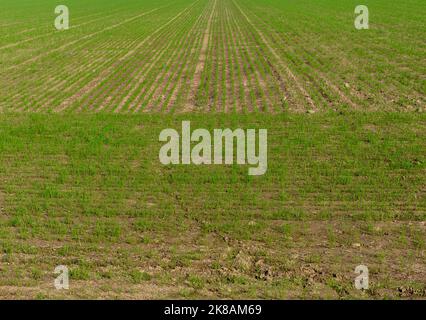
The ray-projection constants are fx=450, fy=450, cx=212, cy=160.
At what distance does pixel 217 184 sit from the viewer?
13.7m

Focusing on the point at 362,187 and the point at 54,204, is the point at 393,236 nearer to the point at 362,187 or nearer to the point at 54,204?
the point at 362,187

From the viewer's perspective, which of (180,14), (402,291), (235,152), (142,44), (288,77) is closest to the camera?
(402,291)

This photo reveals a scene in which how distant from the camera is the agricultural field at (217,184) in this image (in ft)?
31.2

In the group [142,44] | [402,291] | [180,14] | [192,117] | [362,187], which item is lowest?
[402,291]

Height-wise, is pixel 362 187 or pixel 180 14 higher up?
pixel 180 14

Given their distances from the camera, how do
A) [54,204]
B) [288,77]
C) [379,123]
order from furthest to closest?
[288,77]
[379,123]
[54,204]

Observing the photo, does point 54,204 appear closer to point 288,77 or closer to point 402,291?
point 402,291

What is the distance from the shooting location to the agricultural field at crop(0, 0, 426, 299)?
952 centimetres

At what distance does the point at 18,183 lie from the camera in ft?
46.0

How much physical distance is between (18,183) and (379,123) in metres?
13.5

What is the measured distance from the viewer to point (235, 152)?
15828 mm

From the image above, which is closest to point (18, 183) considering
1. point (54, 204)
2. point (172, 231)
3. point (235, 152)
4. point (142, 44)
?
point (54, 204)

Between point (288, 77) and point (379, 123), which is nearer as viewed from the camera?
point (379, 123)

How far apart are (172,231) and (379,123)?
10689mm
